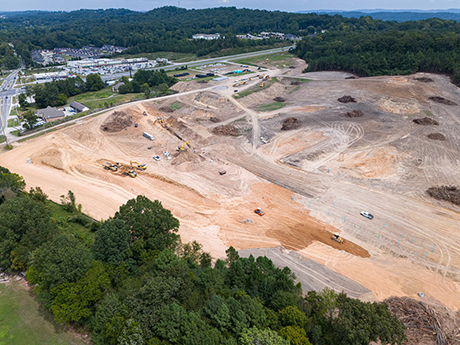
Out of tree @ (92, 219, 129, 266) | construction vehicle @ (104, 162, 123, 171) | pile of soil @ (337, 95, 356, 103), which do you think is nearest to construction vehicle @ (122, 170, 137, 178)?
construction vehicle @ (104, 162, 123, 171)

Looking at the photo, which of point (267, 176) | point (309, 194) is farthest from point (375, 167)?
point (267, 176)

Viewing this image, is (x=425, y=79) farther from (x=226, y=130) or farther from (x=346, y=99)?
(x=226, y=130)

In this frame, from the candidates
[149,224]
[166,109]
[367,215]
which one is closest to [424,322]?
[367,215]

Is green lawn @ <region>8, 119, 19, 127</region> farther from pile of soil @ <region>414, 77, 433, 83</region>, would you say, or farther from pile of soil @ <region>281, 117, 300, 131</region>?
pile of soil @ <region>414, 77, 433, 83</region>

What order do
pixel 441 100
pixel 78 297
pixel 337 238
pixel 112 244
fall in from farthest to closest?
pixel 441 100
pixel 337 238
pixel 112 244
pixel 78 297

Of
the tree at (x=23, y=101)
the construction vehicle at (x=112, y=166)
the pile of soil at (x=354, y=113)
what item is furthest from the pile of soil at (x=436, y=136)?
the tree at (x=23, y=101)

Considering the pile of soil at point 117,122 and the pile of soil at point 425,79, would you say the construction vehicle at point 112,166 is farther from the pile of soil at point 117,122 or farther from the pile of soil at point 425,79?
the pile of soil at point 425,79
